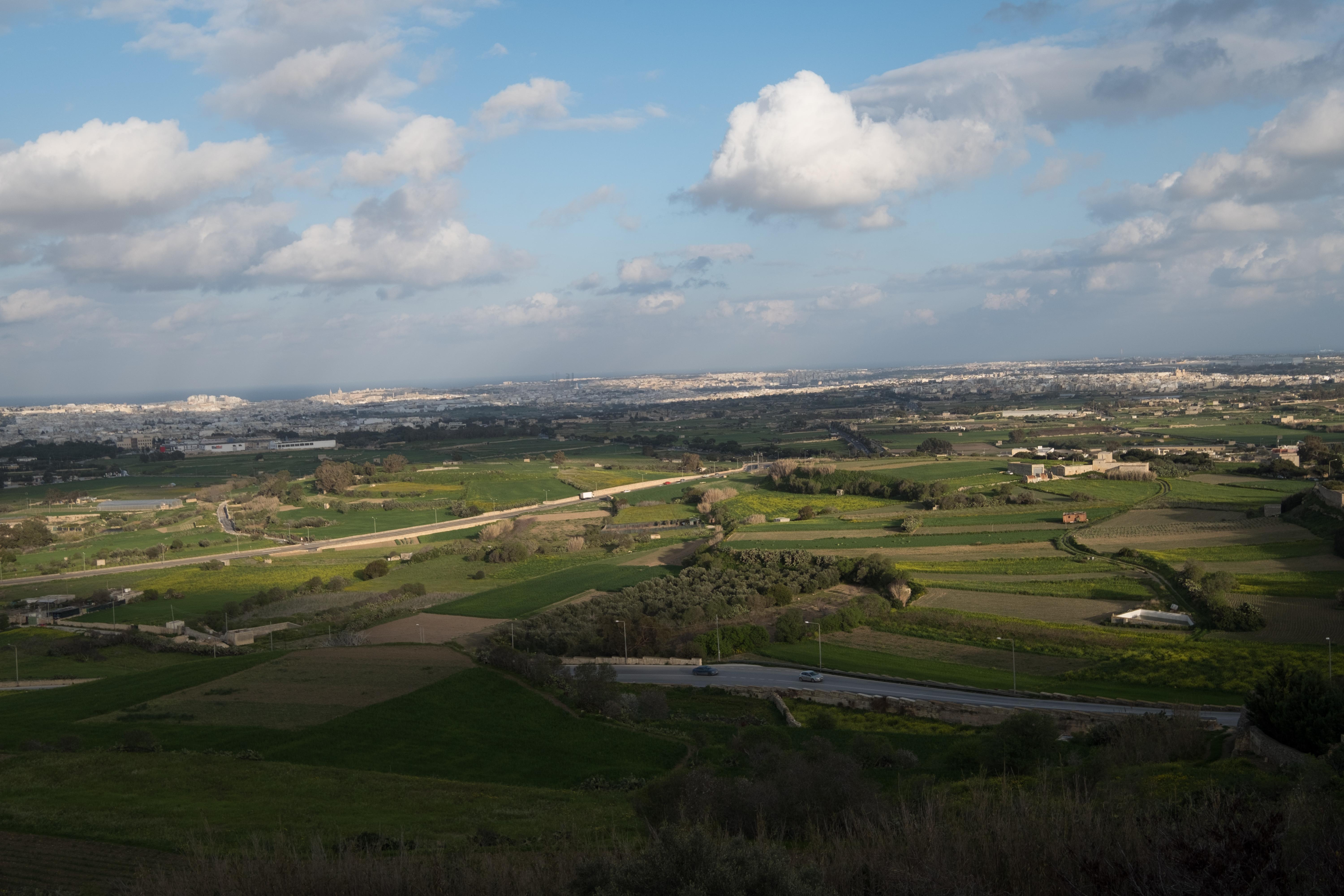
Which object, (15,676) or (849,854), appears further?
(15,676)

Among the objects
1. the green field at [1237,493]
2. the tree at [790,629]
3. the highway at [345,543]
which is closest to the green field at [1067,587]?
the tree at [790,629]

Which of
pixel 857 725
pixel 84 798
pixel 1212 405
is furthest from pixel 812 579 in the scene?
pixel 1212 405

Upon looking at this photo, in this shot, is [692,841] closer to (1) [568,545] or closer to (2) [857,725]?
(2) [857,725]

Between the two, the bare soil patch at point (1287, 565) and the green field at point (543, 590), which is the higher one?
the bare soil patch at point (1287, 565)

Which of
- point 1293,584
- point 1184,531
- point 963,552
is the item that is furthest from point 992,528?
point 1293,584

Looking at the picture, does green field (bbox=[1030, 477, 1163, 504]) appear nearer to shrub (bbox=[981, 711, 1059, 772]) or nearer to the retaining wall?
the retaining wall

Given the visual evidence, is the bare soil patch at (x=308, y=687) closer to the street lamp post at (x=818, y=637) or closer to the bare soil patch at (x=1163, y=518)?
the street lamp post at (x=818, y=637)
